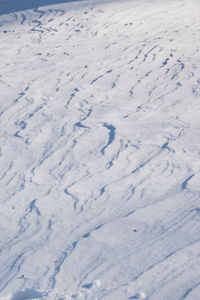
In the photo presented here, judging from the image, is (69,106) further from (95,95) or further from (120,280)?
(120,280)

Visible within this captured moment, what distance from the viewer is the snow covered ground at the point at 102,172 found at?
1.99 m

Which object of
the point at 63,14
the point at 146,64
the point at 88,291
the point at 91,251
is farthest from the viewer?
the point at 63,14

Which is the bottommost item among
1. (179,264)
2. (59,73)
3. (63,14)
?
(179,264)

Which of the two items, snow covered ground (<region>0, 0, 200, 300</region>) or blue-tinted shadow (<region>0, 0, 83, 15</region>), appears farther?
blue-tinted shadow (<region>0, 0, 83, 15</region>)

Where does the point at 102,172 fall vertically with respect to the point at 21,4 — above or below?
below

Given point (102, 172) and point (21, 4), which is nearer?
point (102, 172)

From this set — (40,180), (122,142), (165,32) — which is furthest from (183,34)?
(40,180)

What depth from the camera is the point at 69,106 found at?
418cm

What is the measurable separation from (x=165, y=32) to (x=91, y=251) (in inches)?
217

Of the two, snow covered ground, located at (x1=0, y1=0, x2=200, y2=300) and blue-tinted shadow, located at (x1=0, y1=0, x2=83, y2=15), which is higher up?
blue-tinted shadow, located at (x1=0, y1=0, x2=83, y2=15)

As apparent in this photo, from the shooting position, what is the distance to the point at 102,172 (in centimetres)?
292

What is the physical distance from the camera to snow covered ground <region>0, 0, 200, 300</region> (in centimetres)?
199

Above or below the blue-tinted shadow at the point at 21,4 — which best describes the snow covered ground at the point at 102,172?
below

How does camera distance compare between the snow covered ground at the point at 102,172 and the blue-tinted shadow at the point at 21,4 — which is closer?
the snow covered ground at the point at 102,172
